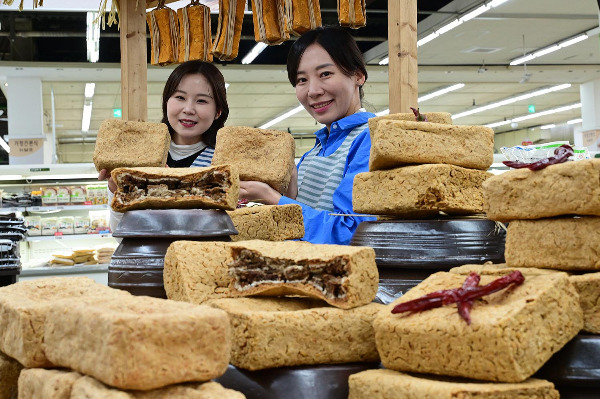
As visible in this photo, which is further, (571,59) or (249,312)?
(571,59)

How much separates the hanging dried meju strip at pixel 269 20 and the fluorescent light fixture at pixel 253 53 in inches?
333

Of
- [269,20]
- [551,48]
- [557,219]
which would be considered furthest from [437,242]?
[551,48]

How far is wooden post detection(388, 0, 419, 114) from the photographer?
244 centimetres

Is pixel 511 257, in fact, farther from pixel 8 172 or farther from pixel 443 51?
pixel 443 51

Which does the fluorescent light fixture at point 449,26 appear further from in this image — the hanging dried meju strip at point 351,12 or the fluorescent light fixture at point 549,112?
the fluorescent light fixture at point 549,112

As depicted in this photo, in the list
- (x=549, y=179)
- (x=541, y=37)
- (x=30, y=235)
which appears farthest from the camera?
(x=541, y=37)

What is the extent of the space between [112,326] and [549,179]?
0.87 metres

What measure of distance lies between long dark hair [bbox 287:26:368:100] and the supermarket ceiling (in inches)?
284

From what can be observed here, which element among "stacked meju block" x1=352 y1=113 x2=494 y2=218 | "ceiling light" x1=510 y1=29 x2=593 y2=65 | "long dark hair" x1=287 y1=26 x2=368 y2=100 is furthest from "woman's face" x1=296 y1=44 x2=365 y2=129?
"ceiling light" x1=510 y1=29 x2=593 y2=65

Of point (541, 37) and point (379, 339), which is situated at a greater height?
point (541, 37)

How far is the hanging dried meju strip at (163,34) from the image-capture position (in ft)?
10.3

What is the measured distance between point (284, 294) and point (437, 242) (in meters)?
0.39

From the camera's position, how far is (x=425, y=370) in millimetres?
1100

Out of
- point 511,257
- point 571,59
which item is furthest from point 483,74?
point 511,257
